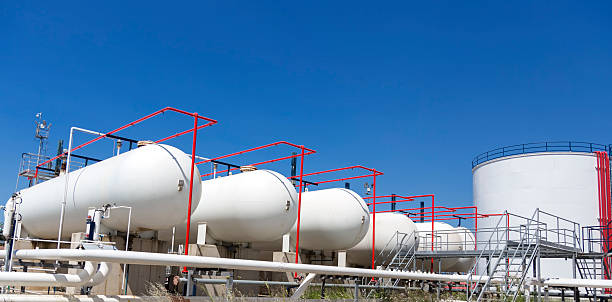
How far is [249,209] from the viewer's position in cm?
1552

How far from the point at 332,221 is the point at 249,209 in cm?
380

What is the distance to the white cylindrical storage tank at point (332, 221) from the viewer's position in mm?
18453

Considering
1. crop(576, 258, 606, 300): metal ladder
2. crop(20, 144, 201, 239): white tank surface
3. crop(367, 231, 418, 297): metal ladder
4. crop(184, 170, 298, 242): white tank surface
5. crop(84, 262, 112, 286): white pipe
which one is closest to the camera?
crop(84, 262, 112, 286): white pipe

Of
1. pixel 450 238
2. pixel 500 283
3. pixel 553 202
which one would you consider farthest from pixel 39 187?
pixel 553 202

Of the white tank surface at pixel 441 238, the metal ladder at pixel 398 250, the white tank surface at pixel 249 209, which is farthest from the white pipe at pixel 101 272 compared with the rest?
the white tank surface at pixel 441 238

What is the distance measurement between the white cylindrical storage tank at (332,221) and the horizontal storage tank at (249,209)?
2159 mm

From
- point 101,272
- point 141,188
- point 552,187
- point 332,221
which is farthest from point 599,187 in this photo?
point 101,272

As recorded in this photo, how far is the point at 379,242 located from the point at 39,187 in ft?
40.0

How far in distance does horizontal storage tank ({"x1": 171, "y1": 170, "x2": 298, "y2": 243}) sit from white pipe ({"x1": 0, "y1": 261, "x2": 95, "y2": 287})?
7.05 m

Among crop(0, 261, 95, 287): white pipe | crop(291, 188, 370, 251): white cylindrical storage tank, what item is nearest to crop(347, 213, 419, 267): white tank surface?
crop(291, 188, 370, 251): white cylindrical storage tank

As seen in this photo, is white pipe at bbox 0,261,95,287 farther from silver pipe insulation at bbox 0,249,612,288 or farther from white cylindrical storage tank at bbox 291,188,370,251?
white cylindrical storage tank at bbox 291,188,370,251

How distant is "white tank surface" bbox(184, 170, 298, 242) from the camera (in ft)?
51.0

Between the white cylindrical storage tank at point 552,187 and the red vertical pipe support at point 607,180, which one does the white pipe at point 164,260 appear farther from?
the red vertical pipe support at point 607,180

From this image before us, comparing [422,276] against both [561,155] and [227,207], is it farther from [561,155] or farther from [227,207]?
→ [561,155]
